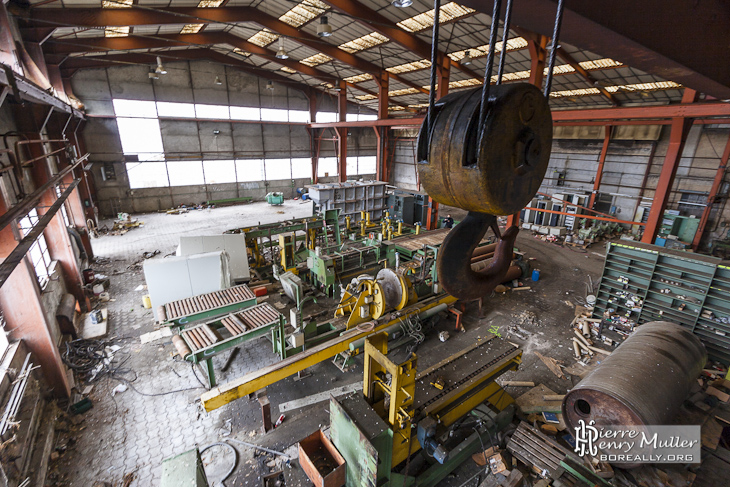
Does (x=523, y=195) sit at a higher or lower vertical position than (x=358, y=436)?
higher

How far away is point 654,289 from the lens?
7.89 meters

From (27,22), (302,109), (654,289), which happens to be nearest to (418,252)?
(654,289)

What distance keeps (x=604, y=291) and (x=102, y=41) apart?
20.2 m

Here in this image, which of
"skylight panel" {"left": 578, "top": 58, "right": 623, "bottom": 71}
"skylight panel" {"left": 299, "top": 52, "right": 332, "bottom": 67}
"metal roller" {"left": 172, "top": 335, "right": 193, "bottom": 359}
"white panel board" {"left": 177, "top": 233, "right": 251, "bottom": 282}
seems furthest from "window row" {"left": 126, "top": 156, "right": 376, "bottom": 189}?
"skylight panel" {"left": 578, "top": 58, "right": 623, "bottom": 71}

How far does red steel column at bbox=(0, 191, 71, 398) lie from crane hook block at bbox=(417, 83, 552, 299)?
21.3ft

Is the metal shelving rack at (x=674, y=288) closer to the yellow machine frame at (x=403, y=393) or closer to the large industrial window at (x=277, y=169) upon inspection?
the yellow machine frame at (x=403, y=393)

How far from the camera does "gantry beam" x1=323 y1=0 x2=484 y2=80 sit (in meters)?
10.5

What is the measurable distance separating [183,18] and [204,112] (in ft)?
29.7

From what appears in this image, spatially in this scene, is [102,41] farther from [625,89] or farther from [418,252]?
[625,89]

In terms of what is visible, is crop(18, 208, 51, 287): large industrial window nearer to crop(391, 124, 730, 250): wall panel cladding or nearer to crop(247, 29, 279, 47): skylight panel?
crop(247, 29, 279, 47): skylight panel

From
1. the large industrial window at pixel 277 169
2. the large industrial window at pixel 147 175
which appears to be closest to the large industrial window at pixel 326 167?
the large industrial window at pixel 277 169

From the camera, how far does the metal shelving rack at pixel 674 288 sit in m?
6.98

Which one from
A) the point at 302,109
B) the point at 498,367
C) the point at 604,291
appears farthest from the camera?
the point at 302,109

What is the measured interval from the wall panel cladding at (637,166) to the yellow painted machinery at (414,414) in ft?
52.3
